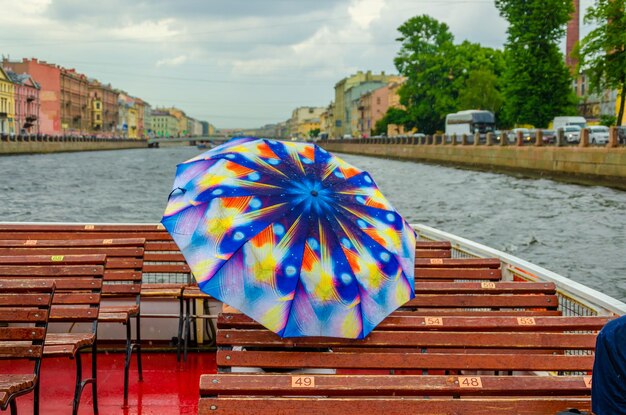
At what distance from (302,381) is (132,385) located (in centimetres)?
198

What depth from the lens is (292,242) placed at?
10.0ft

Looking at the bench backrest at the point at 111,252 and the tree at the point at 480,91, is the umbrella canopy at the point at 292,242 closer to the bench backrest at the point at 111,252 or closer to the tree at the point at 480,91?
the bench backrest at the point at 111,252

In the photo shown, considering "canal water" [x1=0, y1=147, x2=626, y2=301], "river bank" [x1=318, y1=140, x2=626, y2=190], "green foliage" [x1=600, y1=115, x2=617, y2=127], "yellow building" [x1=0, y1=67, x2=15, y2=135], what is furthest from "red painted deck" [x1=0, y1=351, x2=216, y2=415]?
"yellow building" [x1=0, y1=67, x2=15, y2=135]

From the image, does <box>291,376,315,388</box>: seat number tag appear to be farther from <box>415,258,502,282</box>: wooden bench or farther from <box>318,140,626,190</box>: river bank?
<box>318,140,626,190</box>: river bank

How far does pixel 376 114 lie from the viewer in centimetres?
11806

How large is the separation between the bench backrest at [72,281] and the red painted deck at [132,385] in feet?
1.57

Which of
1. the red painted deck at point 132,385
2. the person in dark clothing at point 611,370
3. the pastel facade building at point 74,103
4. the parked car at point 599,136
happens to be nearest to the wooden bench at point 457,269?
the red painted deck at point 132,385

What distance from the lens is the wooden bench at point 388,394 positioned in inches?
102

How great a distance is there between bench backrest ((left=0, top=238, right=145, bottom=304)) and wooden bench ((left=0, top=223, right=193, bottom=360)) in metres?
0.43

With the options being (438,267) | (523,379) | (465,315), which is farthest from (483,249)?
(523,379)

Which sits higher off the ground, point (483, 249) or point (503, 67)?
point (503, 67)

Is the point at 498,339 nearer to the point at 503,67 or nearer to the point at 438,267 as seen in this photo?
the point at 438,267

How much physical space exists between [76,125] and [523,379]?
4585 inches

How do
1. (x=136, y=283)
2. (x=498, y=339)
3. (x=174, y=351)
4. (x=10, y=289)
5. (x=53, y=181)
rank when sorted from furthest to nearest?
(x=53, y=181), (x=174, y=351), (x=136, y=283), (x=10, y=289), (x=498, y=339)
